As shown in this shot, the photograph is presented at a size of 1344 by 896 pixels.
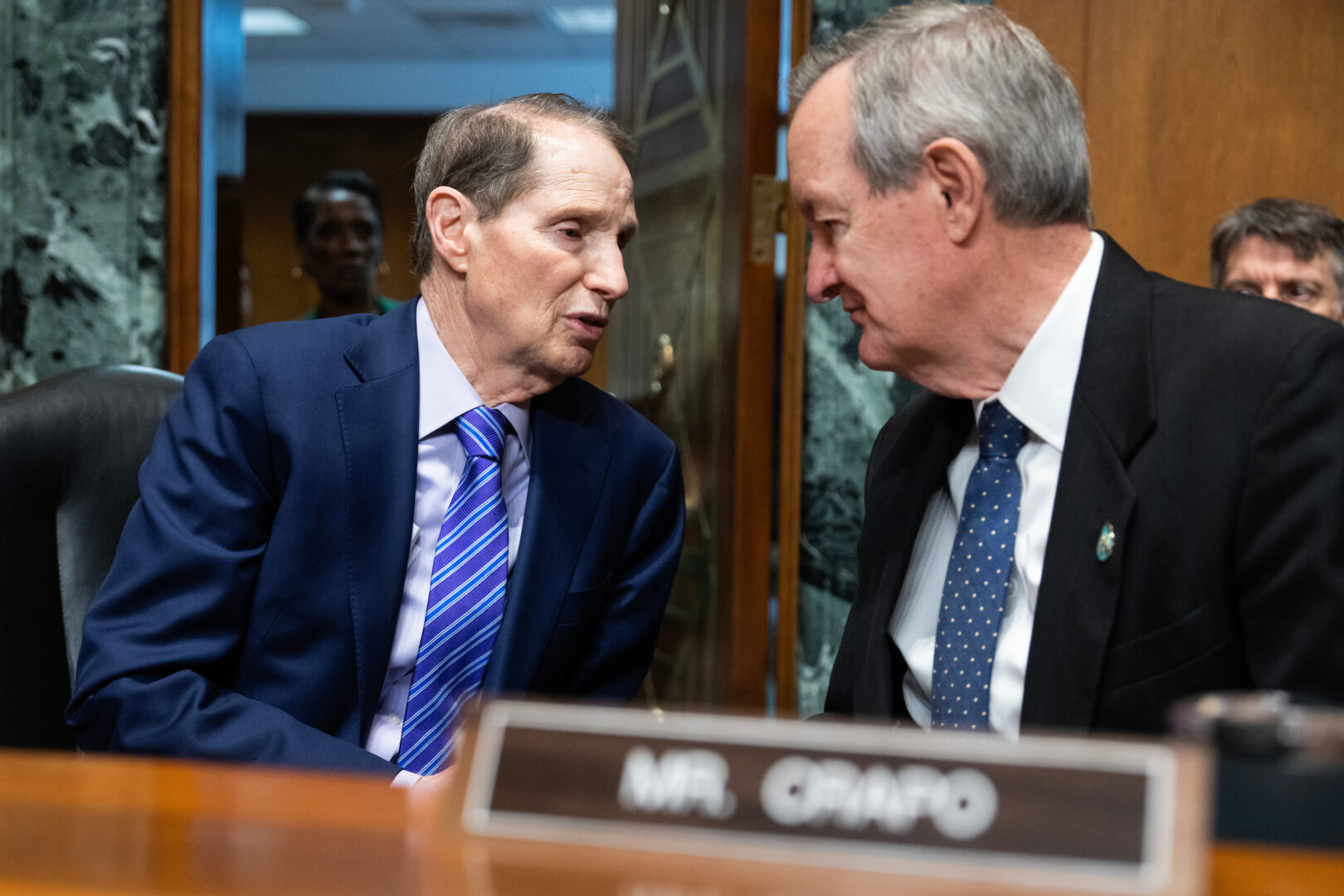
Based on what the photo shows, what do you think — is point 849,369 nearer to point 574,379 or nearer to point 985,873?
point 574,379

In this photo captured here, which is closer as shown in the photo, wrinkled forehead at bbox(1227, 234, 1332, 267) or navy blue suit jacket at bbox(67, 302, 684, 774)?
navy blue suit jacket at bbox(67, 302, 684, 774)

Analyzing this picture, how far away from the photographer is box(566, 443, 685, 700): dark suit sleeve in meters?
1.57

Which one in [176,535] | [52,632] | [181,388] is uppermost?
[181,388]

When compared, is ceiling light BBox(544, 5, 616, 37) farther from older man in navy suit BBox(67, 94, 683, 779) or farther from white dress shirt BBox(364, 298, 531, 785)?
white dress shirt BBox(364, 298, 531, 785)

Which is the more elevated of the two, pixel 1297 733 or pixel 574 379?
pixel 574 379

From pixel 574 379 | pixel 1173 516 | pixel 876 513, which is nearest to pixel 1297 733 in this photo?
pixel 1173 516

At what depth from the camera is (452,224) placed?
1.60 metres

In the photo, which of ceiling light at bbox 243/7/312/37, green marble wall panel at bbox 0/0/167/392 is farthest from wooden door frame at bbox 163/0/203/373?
ceiling light at bbox 243/7/312/37

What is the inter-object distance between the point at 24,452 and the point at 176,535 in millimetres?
244

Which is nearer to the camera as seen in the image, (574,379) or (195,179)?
(574,379)

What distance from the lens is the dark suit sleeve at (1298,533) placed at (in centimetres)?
97

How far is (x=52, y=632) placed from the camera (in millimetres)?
1447

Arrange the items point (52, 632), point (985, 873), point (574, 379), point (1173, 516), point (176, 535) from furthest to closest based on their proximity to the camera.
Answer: point (574, 379)
point (52, 632)
point (176, 535)
point (1173, 516)
point (985, 873)

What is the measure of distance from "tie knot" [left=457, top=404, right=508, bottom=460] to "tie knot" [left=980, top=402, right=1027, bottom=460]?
24.2 inches
